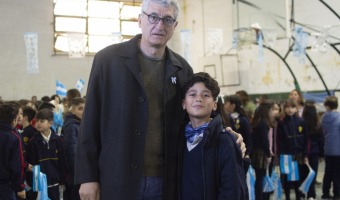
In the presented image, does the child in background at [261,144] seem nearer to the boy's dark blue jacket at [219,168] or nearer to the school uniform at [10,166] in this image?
the school uniform at [10,166]

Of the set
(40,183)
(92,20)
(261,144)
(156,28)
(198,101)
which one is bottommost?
(40,183)

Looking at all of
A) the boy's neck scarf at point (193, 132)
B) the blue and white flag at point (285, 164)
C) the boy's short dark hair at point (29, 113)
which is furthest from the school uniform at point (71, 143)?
the blue and white flag at point (285, 164)

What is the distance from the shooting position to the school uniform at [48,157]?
524 cm

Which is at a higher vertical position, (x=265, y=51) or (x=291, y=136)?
(x=265, y=51)

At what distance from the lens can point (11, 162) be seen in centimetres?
461

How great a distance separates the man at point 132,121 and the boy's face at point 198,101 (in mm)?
138

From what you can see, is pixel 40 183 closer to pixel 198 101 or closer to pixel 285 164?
pixel 198 101

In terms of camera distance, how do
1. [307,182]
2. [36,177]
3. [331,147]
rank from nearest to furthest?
[36,177] < [307,182] < [331,147]

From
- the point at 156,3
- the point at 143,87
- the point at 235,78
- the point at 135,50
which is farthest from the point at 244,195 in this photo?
the point at 235,78

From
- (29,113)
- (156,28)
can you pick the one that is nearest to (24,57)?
(29,113)

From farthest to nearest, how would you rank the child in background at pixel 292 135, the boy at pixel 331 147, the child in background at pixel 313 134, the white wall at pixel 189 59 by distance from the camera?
the white wall at pixel 189 59
the child in background at pixel 313 134
the boy at pixel 331 147
the child in background at pixel 292 135

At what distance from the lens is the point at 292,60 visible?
13.4 meters

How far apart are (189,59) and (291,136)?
7.97m

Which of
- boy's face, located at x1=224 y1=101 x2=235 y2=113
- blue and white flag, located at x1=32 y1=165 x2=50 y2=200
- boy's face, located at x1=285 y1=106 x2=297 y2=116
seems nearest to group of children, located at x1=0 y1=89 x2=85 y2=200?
blue and white flag, located at x1=32 y1=165 x2=50 y2=200
